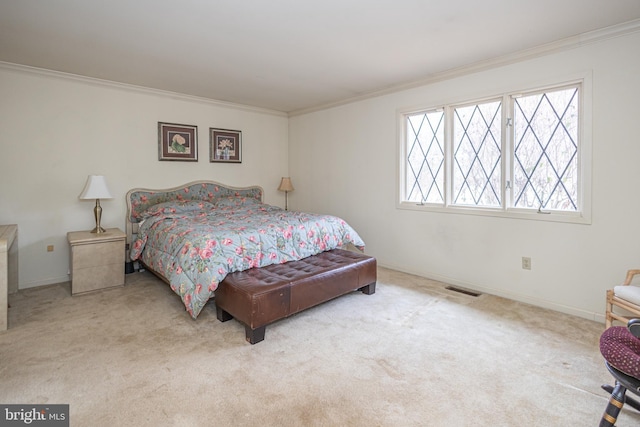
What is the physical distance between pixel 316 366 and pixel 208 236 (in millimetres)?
1399

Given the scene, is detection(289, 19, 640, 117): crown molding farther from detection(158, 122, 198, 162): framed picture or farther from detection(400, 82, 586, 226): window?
detection(158, 122, 198, 162): framed picture

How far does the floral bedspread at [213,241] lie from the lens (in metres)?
2.68

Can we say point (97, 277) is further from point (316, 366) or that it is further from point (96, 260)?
point (316, 366)

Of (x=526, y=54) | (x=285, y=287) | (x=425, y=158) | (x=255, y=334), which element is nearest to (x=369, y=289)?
(x=285, y=287)

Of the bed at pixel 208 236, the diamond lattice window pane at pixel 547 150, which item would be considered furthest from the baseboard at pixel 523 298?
the bed at pixel 208 236

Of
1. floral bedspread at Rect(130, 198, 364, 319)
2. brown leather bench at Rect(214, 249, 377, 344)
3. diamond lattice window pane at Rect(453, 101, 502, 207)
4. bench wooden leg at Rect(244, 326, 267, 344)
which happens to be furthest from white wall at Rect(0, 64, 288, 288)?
diamond lattice window pane at Rect(453, 101, 502, 207)

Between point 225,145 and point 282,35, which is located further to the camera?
point 225,145

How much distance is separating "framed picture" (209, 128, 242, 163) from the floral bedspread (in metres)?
0.96

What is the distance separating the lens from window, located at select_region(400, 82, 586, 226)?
294 cm

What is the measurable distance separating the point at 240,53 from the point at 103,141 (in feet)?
7.11

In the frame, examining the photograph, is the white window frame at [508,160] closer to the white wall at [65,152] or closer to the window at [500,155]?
the window at [500,155]

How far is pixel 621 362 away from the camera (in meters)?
1.38

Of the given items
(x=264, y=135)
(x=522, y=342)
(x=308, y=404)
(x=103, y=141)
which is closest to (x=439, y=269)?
(x=522, y=342)

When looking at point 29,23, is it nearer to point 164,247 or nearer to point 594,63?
point 164,247
